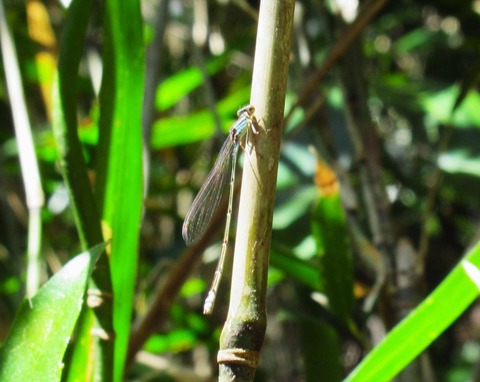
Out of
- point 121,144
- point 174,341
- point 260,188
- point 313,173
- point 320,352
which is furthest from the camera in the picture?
point 174,341

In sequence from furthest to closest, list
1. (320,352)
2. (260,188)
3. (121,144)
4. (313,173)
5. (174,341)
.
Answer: (174,341) < (313,173) < (320,352) < (121,144) < (260,188)

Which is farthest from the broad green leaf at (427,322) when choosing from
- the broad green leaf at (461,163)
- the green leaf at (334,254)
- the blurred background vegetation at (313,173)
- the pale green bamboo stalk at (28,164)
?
the broad green leaf at (461,163)

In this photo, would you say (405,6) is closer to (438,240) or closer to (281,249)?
(438,240)

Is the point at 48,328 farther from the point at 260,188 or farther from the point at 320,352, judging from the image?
the point at 320,352

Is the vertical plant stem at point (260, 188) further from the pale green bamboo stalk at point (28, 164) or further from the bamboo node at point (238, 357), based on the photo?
the pale green bamboo stalk at point (28, 164)

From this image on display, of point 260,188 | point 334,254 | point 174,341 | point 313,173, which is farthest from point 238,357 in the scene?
point 174,341

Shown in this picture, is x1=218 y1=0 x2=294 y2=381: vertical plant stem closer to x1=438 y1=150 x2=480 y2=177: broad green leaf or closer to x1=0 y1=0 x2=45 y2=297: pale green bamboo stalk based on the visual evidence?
x1=0 y1=0 x2=45 y2=297: pale green bamboo stalk
